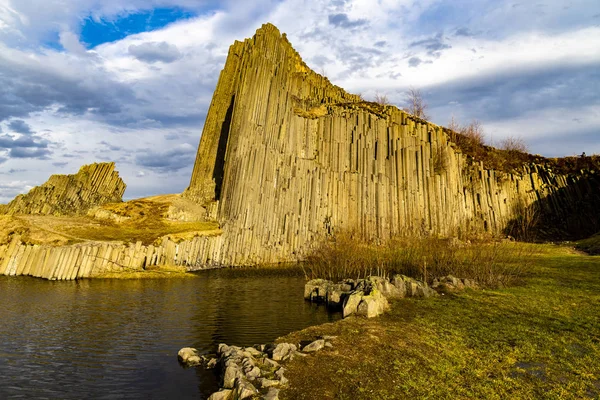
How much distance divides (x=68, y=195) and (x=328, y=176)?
88.3ft

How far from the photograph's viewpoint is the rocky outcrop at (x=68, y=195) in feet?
133

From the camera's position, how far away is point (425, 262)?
17375 millimetres

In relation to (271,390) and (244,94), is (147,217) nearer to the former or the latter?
(244,94)

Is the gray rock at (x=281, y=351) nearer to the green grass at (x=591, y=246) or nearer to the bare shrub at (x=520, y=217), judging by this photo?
the green grass at (x=591, y=246)

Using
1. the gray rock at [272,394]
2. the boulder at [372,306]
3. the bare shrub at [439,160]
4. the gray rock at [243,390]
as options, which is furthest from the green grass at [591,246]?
the gray rock at [243,390]

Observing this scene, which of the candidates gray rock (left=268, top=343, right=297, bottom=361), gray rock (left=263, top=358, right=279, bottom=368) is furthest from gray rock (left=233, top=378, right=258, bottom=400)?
gray rock (left=268, top=343, right=297, bottom=361)

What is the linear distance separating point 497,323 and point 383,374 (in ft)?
15.9

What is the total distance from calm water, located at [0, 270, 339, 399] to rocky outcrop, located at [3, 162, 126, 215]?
21.8 m

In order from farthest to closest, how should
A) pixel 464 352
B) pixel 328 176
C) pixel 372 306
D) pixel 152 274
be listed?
pixel 328 176 < pixel 152 274 < pixel 372 306 < pixel 464 352

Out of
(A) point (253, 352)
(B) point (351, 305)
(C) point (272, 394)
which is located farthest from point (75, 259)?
(C) point (272, 394)

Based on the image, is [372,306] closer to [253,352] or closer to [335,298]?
[335,298]

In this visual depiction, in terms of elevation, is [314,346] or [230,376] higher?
[314,346]

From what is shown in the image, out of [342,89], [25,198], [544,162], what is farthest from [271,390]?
[544,162]

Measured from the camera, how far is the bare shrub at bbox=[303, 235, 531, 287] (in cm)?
1738
